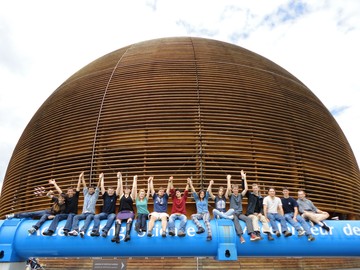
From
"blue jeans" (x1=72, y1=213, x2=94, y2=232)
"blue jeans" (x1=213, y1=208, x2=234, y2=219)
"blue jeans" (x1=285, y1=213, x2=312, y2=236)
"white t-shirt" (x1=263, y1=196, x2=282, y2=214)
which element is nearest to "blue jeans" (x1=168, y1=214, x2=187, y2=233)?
"blue jeans" (x1=213, y1=208, x2=234, y2=219)

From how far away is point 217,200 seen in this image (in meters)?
5.26

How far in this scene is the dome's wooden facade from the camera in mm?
9461

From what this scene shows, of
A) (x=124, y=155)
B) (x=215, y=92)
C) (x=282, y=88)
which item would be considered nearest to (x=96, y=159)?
(x=124, y=155)

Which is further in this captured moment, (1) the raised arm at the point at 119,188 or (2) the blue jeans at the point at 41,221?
(1) the raised arm at the point at 119,188

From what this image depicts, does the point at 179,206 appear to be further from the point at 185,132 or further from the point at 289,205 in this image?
the point at 185,132

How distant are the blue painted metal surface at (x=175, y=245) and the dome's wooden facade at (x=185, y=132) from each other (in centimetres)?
446

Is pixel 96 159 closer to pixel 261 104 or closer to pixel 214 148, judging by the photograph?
pixel 214 148

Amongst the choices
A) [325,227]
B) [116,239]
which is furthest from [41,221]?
[325,227]

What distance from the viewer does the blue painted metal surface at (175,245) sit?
173 inches

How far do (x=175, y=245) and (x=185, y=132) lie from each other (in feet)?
18.3

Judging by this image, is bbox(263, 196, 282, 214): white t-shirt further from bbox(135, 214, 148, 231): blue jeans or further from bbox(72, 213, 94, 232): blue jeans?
bbox(72, 213, 94, 232): blue jeans

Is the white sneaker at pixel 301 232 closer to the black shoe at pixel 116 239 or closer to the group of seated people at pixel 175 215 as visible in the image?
the group of seated people at pixel 175 215

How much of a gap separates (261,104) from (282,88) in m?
1.79

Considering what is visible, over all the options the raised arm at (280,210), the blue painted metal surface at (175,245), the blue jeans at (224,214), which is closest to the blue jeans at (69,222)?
the blue painted metal surface at (175,245)
